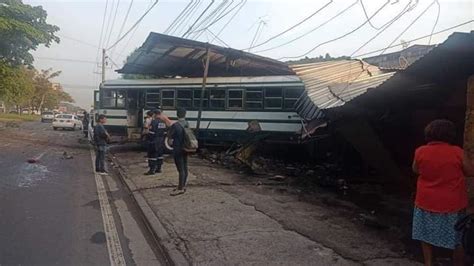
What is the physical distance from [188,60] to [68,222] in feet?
44.8

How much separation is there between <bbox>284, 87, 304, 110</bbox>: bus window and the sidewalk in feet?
20.7

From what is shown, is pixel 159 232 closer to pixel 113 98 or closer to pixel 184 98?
pixel 184 98

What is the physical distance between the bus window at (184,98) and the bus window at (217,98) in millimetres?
944

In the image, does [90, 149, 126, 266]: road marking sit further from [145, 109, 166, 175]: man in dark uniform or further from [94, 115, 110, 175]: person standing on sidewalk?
[94, 115, 110, 175]: person standing on sidewalk

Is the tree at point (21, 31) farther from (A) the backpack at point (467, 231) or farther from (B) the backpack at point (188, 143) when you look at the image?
(A) the backpack at point (467, 231)

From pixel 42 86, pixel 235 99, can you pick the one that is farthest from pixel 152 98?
pixel 42 86

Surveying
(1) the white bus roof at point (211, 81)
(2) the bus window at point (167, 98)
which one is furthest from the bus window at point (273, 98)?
(2) the bus window at point (167, 98)

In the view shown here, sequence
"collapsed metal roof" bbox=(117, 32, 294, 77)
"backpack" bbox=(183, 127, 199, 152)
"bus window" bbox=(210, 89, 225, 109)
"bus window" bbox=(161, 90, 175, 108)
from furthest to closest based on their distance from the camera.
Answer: "bus window" bbox=(161, 90, 175, 108) < "bus window" bbox=(210, 89, 225, 109) < "collapsed metal roof" bbox=(117, 32, 294, 77) < "backpack" bbox=(183, 127, 199, 152)

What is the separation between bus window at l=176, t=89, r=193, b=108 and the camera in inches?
720

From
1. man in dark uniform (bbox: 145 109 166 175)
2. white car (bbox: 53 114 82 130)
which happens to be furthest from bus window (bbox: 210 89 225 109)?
white car (bbox: 53 114 82 130)

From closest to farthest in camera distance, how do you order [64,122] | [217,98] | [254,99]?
[254,99]
[217,98]
[64,122]

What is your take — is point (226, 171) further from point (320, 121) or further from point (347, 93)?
point (347, 93)

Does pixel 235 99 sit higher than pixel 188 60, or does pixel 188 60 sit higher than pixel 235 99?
pixel 188 60

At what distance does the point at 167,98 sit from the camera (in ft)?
61.7
